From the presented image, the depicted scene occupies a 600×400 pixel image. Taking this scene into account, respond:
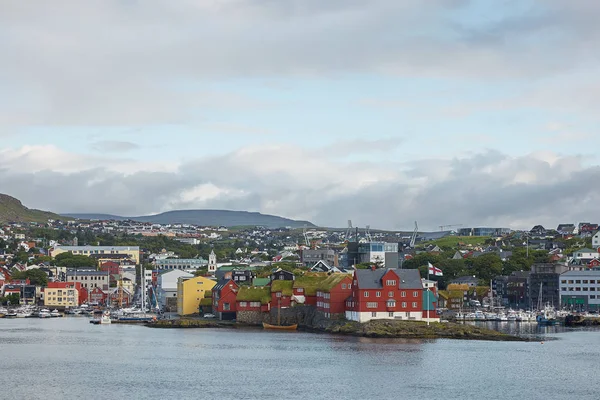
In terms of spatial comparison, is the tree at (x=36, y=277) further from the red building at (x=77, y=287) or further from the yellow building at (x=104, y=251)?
the yellow building at (x=104, y=251)

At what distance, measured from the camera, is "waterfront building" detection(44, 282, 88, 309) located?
9506 cm

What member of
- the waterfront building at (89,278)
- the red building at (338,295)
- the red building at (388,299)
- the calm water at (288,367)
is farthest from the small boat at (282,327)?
the waterfront building at (89,278)

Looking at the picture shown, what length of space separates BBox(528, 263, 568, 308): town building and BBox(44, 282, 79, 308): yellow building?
4101 cm

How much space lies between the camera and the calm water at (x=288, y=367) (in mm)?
36906

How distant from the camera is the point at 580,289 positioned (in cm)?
8481

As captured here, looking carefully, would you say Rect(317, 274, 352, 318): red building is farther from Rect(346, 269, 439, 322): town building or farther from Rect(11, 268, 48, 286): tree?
Rect(11, 268, 48, 286): tree

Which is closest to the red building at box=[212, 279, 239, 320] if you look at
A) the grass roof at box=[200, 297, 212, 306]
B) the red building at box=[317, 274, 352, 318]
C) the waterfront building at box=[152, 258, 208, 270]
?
the grass roof at box=[200, 297, 212, 306]

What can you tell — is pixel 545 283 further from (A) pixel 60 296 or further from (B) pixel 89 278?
(B) pixel 89 278

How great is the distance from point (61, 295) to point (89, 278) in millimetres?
11709

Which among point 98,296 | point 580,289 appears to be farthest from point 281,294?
point 98,296

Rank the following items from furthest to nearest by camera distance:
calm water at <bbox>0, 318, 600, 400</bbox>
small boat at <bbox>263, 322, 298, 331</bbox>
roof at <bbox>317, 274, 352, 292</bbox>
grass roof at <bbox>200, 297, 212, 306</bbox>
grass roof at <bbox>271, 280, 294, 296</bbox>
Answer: grass roof at <bbox>200, 297, 212, 306</bbox> → grass roof at <bbox>271, 280, 294, 296</bbox> → small boat at <bbox>263, 322, 298, 331</bbox> → roof at <bbox>317, 274, 352, 292</bbox> → calm water at <bbox>0, 318, 600, 400</bbox>

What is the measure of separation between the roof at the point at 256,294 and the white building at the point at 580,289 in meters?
27.2

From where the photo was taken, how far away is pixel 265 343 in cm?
5441

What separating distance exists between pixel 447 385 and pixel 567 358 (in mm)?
11415
